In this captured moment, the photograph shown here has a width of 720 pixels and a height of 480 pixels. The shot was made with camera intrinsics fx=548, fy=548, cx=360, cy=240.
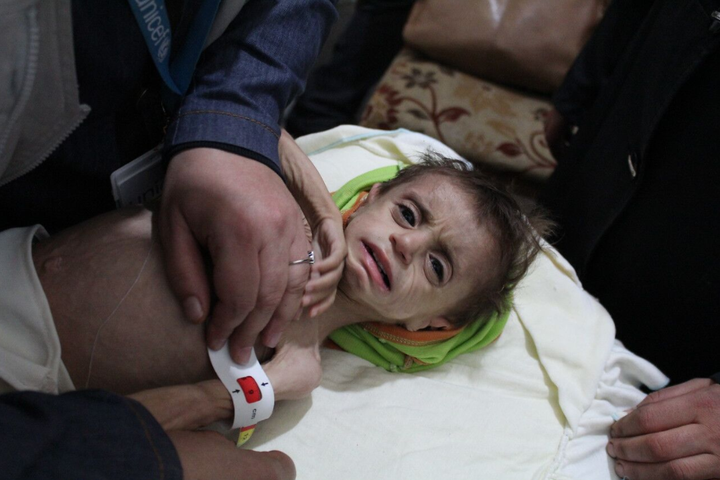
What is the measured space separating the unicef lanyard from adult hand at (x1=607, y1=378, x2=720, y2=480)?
3.51 ft

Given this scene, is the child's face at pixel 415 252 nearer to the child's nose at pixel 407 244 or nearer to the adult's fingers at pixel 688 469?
the child's nose at pixel 407 244

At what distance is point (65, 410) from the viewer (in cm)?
58

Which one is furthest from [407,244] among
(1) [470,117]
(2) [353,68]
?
(2) [353,68]

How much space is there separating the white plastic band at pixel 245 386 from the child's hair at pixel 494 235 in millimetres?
468

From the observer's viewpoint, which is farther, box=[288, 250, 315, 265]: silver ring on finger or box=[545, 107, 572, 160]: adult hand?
box=[545, 107, 572, 160]: adult hand

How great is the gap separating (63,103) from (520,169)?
78.0 inches

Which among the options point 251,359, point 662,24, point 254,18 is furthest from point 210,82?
point 662,24

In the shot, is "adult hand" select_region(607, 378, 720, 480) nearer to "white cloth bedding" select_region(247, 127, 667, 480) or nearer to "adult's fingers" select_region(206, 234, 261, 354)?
"white cloth bedding" select_region(247, 127, 667, 480)

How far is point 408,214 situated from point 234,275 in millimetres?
494

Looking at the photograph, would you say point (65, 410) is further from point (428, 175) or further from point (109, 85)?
point (428, 175)

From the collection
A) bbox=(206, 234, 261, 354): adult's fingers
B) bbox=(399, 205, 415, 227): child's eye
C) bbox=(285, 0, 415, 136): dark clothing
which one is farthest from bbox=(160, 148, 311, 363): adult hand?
bbox=(285, 0, 415, 136): dark clothing

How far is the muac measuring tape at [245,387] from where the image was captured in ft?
3.01

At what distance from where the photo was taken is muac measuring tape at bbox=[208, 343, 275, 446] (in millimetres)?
917

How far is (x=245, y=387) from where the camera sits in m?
0.93
